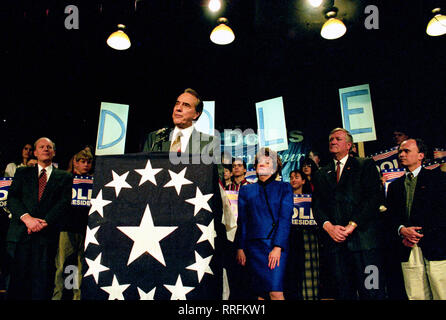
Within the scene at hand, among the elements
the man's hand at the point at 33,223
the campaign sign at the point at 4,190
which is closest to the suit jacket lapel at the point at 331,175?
the man's hand at the point at 33,223

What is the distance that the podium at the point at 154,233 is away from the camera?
1.62 meters

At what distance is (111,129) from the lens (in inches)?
201

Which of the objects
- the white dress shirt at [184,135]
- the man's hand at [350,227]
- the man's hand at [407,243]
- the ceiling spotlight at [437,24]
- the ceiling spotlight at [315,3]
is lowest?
the man's hand at [407,243]

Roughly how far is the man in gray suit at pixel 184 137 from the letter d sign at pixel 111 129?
2.85 meters

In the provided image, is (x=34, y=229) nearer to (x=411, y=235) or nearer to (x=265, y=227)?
(x=265, y=227)

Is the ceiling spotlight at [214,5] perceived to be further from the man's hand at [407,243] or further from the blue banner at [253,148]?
the man's hand at [407,243]

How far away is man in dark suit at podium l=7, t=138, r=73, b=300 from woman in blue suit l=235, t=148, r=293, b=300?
6.94ft

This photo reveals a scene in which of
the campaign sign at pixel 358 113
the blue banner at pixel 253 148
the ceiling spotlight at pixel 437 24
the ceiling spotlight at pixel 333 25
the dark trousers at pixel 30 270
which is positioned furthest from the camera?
the blue banner at pixel 253 148

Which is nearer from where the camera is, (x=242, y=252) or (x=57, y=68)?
(x=242, y=252)

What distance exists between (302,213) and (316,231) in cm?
29

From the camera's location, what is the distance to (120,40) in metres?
5.23

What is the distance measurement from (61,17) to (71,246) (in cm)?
364
